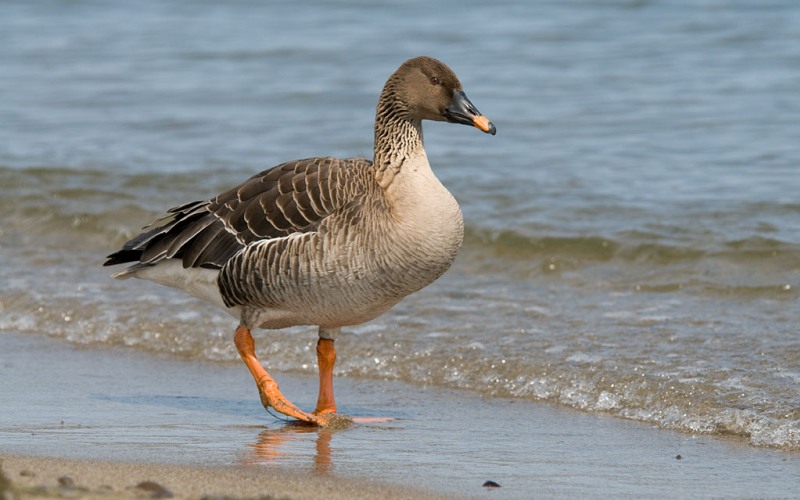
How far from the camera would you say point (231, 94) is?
62.5ft

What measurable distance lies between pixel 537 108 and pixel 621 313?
8.34m

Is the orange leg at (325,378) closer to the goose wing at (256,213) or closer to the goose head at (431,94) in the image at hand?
the goose wing at (256,213)

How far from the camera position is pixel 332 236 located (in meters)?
6.91

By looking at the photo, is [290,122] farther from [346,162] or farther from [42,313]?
[346,162]

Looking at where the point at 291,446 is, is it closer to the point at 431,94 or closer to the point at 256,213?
the point at 256,213

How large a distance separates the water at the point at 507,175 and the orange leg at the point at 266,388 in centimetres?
117

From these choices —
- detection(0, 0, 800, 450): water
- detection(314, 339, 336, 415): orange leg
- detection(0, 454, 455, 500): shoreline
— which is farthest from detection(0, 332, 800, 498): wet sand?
detection(0, 0, 800, 450): water

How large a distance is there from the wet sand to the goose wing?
3.14ft

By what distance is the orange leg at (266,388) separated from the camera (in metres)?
7.11

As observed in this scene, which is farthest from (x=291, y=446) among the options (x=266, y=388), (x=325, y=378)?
(x=325, y=378)

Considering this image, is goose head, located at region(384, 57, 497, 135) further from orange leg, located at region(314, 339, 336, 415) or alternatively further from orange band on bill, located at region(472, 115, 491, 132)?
orange leg, located at region(314, 339, 336, 415)

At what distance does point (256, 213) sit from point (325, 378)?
43.1 inches

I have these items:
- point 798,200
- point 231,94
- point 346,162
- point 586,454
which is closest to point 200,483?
point 586,454

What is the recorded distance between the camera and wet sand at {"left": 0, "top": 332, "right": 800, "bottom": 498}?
5.59 meters
